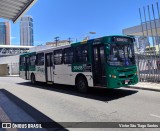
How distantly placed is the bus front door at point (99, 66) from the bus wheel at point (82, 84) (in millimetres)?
959

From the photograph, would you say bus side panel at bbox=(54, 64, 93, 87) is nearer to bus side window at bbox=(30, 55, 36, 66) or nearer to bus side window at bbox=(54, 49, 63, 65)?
bus side window at bbox=(54, 49, 63, 65)

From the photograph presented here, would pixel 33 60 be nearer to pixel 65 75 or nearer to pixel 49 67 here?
pixel 49 67

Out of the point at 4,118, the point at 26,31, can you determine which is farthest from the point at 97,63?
the point at 26,31

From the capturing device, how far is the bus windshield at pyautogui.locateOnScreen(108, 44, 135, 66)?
985 centimetres

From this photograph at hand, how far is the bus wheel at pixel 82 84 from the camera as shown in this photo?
1141cm

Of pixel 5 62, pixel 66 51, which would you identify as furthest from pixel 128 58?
pixel 5 62

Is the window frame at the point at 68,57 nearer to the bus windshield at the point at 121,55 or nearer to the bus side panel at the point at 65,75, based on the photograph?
the bus side panel at the point at 65,75

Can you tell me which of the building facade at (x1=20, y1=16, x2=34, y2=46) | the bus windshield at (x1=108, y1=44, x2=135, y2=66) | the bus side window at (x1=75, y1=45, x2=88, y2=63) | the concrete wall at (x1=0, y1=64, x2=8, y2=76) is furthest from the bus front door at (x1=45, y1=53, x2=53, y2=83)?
the building facade at (x1=20, y1=16, x2=34, y2=46)

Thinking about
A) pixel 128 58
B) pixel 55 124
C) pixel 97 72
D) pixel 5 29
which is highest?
pixel 5 29

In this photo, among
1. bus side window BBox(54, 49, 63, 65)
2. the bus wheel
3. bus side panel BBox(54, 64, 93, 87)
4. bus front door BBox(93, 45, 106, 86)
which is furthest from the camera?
bus side window BBox(54, 49, 63, 65)

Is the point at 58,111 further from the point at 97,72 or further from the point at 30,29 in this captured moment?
the point at 30,29

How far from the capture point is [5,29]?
83.1 meters

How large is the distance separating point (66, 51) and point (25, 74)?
827cm

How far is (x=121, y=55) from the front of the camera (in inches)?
405
